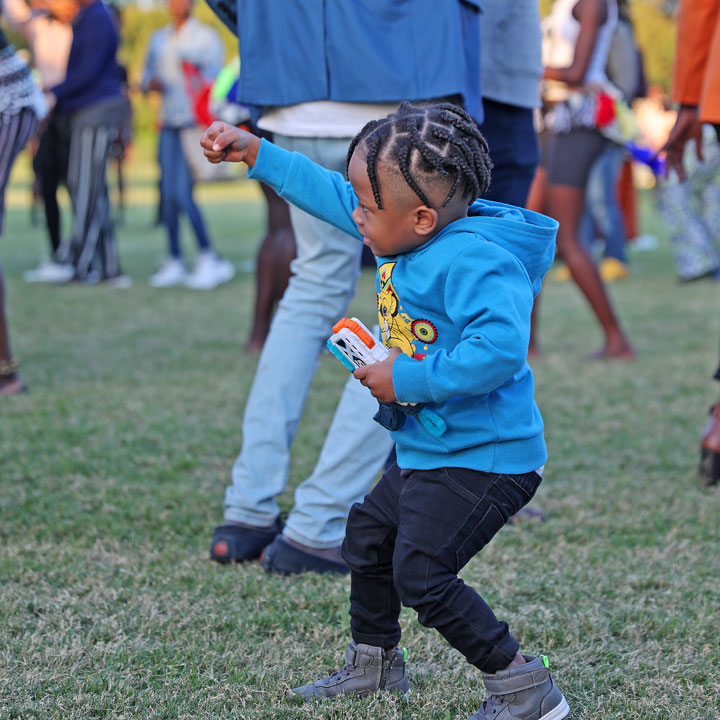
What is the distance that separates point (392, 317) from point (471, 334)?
249 millimetres

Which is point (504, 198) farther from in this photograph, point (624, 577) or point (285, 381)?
point (624, 577)

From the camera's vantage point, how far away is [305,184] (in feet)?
6.93

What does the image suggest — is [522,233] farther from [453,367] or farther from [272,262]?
[272,262]

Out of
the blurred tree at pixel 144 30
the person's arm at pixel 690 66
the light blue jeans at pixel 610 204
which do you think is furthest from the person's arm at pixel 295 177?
the blurred tree at pixel 144 30

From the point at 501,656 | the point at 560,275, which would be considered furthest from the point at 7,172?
the point at 560,275

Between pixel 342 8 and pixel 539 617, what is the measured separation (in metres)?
1.53

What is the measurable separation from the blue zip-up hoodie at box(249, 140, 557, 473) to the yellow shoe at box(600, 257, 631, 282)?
25.0 ft

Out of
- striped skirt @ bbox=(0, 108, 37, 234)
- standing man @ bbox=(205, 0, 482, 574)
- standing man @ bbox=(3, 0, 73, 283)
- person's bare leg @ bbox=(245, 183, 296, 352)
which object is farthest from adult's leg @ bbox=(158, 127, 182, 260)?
standing man @ bbox=(205, 0, 482, 574)

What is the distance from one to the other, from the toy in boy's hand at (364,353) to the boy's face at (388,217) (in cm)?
16

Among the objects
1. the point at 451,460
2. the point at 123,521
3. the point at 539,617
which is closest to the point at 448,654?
the point at 539,617

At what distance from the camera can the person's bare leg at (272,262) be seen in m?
5.32

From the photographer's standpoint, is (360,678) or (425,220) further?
(360,678)

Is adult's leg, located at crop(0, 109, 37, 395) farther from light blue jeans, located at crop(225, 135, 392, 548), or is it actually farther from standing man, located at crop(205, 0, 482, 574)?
light blue jeans, located at crop(225, 135, 392, 548)

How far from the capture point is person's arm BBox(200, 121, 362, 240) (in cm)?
206
